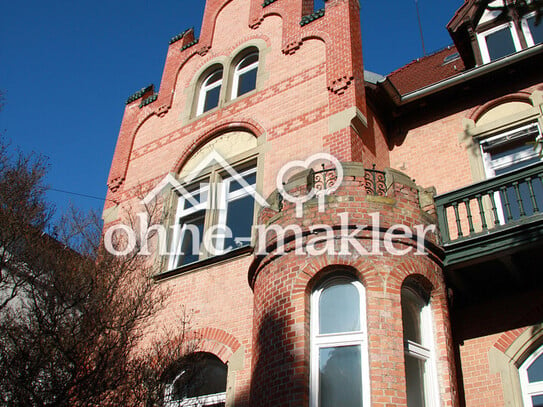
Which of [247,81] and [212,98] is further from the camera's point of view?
[212,98]

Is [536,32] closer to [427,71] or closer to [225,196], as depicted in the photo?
[427,71]

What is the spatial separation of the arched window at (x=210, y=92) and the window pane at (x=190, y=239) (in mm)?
3239

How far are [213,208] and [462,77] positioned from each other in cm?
554

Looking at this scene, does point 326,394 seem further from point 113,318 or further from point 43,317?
point 43,317

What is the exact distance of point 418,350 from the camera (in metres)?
7.57

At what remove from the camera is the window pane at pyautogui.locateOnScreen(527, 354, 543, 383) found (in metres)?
8.16

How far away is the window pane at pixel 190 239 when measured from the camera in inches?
462

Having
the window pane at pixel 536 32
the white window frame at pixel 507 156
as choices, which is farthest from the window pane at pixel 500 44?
the white window frame at pixel 507 156

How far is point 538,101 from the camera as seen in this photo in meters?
10.9

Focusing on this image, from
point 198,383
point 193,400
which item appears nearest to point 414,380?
point 198,383

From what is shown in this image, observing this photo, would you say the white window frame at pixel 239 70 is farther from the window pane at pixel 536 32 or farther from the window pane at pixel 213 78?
the window pane at pixel 536 32

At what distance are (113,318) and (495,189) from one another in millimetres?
5722

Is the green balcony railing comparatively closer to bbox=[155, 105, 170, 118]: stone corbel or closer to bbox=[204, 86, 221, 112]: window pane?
bbox=[204, 86, 221, 112]: window pane

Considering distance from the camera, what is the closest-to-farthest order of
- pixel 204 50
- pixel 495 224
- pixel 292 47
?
pixel 495 224
pixel 292 47
pixel 204 50
